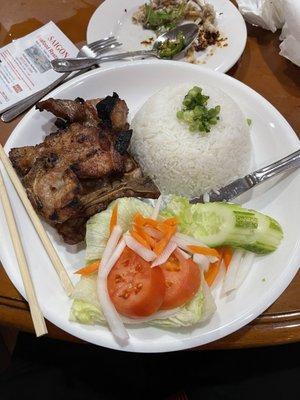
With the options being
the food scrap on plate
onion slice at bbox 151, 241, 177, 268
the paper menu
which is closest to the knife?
onion slice at bbox 151, 241, 177, 268

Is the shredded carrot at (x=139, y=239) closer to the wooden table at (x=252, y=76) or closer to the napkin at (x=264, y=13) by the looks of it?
the wooden table at (x=252, y=76)

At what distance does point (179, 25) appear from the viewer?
2.89 m

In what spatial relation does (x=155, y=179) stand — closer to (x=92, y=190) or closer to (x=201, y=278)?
(x=92, y=190)

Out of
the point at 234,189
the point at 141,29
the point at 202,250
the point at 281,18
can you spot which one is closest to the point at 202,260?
the point at 202,250

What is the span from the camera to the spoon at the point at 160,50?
2570 millimetres

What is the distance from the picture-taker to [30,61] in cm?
273

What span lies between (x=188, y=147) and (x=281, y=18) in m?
1.33

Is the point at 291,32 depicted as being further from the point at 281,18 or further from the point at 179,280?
the point at 179,280

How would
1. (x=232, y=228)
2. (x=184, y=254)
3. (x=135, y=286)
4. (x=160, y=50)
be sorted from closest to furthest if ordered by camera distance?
(x=135, y=286)
(x=184, y=254)
(x=232, y=228)
(x=160, y=50)

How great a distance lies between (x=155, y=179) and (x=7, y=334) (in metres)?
1.20

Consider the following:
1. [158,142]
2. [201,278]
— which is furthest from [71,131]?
[201,278]

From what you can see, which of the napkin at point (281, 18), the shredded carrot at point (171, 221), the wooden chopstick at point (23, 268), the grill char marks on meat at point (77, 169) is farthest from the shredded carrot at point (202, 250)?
the napkin at point (281, 18)

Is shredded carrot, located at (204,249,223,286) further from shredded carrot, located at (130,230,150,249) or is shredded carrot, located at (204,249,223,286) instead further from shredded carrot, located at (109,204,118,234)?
shredded carrot, located at (109,204,118,234)

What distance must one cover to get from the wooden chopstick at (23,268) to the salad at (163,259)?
11 cm
